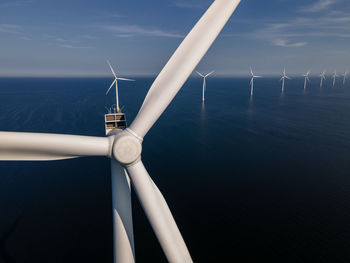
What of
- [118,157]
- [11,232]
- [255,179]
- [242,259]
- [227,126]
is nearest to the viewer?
[118,157]

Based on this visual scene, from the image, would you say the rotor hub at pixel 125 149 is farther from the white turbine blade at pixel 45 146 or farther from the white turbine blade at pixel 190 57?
the white turbine blade at pixel 190 57

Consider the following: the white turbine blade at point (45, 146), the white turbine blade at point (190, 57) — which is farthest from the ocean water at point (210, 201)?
the white turbine blade at point (190, 57)

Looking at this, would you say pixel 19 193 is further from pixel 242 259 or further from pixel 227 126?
pixel 227 126

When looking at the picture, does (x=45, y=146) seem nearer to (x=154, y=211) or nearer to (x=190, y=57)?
(x=154, y=211)

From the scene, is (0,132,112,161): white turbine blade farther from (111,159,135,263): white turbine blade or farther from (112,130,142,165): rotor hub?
(111,159,135,263): white turbine blade

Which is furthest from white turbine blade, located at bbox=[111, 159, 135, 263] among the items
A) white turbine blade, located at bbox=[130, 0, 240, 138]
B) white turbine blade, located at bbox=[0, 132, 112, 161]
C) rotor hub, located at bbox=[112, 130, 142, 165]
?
white turbine blade, located at bbox=[130, 0, 240, 138]

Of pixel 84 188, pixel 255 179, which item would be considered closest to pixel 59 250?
pixel 84 188
